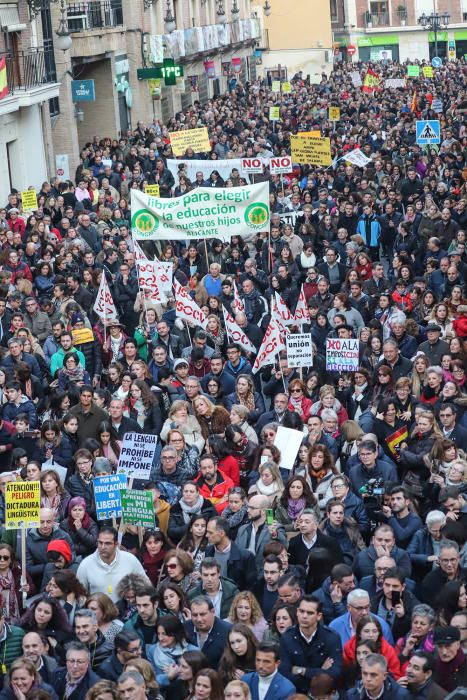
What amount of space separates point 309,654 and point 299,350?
6.10 meters

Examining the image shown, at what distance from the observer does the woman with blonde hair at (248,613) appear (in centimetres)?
897

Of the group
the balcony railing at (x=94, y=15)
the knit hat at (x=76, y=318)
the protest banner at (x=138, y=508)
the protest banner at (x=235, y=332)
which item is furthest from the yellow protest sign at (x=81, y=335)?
the balcony railing at (x=94, y=15)

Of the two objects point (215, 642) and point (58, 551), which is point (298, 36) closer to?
point (58, 551)

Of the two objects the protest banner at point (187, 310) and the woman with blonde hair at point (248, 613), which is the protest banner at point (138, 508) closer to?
the woman with blonde hair at point (248, 613)

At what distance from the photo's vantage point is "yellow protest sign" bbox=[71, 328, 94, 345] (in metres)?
15.5

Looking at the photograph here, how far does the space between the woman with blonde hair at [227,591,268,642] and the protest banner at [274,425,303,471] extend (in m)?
2.93

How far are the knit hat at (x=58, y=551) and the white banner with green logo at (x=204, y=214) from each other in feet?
27.8

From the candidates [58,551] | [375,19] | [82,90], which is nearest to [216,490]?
[58,551]

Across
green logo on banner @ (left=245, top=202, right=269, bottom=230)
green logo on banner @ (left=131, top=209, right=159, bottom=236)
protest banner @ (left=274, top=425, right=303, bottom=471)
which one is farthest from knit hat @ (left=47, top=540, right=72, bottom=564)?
green logo on banner @ (left=245, top=202, right=269, bottom=230)

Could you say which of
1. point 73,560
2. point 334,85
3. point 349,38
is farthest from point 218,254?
point 349,38

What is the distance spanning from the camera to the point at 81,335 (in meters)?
15.5

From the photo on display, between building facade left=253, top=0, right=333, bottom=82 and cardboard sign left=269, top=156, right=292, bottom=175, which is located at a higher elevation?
cardboard sign left=269, top=156, right=292, bottom=175

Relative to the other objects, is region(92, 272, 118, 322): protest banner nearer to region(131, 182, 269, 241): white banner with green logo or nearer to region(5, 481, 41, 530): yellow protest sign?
region(131, 182, 269, 241): white banner with green logo

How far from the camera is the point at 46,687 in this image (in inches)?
325
